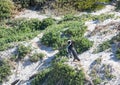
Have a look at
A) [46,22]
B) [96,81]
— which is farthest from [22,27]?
[96,81]

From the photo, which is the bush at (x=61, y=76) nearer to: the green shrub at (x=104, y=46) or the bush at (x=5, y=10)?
the green shrub at (x=104, y=46)

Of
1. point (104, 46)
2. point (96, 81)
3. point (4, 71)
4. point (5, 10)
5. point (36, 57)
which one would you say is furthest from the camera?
point (5, 10)

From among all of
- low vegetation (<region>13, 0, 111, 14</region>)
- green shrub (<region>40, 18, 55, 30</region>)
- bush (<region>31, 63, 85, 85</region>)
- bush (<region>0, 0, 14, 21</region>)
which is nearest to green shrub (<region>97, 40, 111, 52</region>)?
bush (<region>31, 63, 85, 85</region>)

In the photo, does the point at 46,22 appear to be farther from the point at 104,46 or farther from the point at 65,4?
the point at 104,46

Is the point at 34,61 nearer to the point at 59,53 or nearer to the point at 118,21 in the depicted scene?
the point at 59,53

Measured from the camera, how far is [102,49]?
22.8m

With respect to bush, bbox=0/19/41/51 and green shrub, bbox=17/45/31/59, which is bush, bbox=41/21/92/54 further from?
bush, bbox=0/19/41/51

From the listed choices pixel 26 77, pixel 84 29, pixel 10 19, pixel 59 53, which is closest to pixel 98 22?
pixel 84 29

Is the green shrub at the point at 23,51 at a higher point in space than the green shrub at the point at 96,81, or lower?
lower

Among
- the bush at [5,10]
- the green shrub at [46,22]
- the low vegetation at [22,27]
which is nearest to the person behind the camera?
the low vegetation at [22,27]

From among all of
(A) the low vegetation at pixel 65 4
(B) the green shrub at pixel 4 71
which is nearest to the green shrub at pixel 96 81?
(B) the green shrub at pixel 4 71

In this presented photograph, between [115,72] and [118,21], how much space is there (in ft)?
17.9

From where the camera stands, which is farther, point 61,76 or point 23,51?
point 23,51

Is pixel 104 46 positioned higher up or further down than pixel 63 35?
higher up
